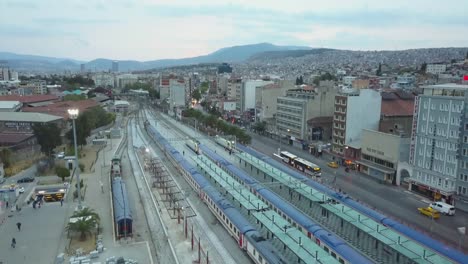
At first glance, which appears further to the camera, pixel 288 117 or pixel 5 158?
pixel 288 117

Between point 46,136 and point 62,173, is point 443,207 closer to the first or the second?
point 62,173

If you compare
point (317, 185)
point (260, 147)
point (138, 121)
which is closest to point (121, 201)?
point (317, 185)

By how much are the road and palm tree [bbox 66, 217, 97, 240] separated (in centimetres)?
1714

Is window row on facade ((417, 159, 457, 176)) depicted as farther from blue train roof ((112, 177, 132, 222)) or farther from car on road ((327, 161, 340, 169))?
blue train roof ((112, 177, 132, 222))

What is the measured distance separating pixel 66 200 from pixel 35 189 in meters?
3.67

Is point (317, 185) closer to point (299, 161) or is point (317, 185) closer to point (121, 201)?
point (299, 161)

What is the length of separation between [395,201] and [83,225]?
19899 millimetres

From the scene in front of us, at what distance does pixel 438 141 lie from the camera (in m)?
27.1

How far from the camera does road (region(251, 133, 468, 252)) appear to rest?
69.4ft

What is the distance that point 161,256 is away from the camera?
17922 mm

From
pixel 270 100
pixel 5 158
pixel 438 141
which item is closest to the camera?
pixel 438 141

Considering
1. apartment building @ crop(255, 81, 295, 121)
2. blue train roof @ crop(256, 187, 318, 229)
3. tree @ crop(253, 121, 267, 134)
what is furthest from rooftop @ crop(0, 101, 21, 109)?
blue train roof @ crop(256, 187, 318, 229)

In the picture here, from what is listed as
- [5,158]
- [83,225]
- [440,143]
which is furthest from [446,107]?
[5,158]

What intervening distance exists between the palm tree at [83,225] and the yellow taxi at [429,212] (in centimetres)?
1940
